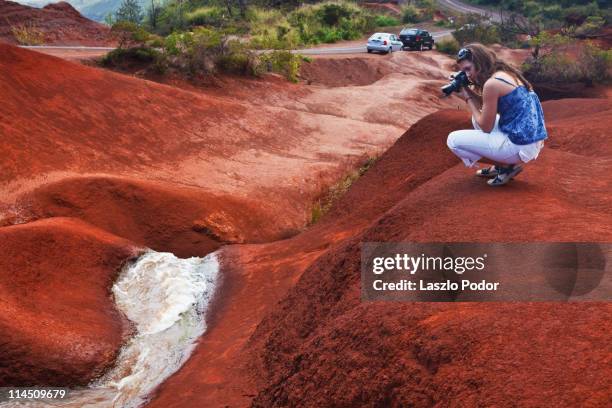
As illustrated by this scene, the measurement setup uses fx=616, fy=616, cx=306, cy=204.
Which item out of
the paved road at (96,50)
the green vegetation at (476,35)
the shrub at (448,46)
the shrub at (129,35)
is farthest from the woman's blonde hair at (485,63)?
the green vegetation at (476,35)

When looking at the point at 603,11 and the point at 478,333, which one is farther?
the point at 603,11

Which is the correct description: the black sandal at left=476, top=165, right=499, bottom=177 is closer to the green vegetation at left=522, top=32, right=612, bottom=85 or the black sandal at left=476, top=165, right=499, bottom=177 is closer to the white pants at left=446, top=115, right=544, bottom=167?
the white pants at left=446, top=115, right=544, bottom=167

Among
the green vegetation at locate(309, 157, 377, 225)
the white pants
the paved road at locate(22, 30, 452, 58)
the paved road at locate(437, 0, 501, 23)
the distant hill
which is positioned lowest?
the green vegetation at locate(309, 157, 377, 225)

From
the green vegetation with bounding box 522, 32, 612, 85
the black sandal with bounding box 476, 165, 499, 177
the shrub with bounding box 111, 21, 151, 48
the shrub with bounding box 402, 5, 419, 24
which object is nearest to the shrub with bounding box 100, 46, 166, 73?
the shrub with bounding box 111, 21, 151, 48

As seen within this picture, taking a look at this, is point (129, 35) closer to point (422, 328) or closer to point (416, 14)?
point (422, 328)

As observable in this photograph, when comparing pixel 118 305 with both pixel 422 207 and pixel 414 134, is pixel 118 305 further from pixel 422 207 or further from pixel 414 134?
pixel 414 134

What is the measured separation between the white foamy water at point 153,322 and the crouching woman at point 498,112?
12.2ft

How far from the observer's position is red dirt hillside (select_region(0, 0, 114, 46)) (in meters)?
26.8

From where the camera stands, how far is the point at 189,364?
6238mm

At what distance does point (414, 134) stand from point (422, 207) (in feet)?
16.5

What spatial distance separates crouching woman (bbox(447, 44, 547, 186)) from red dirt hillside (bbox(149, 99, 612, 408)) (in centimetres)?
36

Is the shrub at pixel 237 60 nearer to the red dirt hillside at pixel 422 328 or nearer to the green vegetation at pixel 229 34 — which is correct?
the green vegetation at pixel 229 34

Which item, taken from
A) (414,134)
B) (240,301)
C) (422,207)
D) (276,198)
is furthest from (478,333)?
(276,198)

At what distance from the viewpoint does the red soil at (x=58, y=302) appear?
6.17 metres
